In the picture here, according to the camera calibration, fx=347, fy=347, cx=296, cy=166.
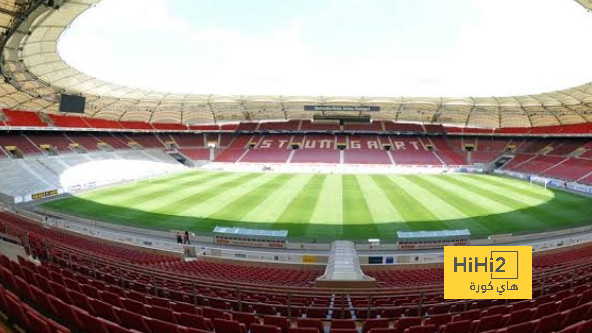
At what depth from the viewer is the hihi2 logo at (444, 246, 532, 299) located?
784cm

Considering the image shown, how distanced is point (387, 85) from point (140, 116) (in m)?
43.0

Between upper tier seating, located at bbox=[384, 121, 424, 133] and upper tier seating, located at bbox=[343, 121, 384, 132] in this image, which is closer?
upper tier seating, located at bbox=[384, 121, 424, 133]

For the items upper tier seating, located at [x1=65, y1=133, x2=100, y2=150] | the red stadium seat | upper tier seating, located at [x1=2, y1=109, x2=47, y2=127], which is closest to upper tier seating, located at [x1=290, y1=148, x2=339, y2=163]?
upper tier seating, located at [x1=65, y1=133, x2=100, y2=150]

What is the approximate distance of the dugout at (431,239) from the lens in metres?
18.9

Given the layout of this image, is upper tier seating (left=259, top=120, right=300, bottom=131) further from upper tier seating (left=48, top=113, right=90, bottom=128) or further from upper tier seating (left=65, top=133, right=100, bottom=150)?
upper tier seating (left=48, top=113, right=90, bottom=128)

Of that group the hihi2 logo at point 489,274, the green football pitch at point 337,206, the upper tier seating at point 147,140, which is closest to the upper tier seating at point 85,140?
the upper tier seating at point 147,140

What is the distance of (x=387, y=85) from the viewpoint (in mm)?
49312

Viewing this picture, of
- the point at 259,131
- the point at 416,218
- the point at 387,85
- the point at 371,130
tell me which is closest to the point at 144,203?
the point at 416,218

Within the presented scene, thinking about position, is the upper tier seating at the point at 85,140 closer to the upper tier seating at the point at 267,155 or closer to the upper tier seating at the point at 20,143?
the upper tier seating at the point at 20,143

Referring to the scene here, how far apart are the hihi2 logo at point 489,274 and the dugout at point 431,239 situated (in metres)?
10.7

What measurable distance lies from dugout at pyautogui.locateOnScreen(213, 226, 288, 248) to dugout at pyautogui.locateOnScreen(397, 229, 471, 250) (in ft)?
21.3

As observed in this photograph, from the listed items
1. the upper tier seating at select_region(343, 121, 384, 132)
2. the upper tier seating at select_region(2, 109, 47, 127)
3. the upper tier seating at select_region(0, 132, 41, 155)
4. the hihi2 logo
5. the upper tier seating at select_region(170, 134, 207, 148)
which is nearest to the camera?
the hihi2 logo

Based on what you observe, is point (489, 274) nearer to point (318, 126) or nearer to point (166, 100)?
point (166, 100)

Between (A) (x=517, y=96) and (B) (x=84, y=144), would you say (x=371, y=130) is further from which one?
(B) (x=84, y=144)
